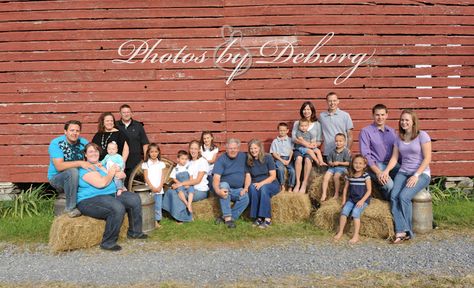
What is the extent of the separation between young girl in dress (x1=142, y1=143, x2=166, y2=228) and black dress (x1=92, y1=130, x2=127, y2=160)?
1.62 feet

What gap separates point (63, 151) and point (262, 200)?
118 inches

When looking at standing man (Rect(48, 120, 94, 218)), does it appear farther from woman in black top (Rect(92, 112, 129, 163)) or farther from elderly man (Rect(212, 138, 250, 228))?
elderly man (Rect(212, 138, 250, 228))

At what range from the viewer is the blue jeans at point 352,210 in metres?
6.11

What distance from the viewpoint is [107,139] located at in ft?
23.5

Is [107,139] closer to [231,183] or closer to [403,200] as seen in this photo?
[231,183]

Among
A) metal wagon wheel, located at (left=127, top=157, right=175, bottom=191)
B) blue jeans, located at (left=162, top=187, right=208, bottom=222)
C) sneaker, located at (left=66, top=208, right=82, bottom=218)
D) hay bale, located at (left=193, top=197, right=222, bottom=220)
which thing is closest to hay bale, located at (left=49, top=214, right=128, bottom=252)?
sneaker, located at (left=66, top=208, right=82, bottom=218)

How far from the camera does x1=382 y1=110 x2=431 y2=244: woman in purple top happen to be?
6129mm

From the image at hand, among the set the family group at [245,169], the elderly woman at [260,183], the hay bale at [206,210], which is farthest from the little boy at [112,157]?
the elderly woman at [260,183]

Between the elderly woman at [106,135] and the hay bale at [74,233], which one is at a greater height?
the elderly woman at [106,135]

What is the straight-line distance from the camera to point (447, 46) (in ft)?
27.6

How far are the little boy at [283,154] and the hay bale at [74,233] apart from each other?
2968mm

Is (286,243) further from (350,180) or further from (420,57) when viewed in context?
(420,57)

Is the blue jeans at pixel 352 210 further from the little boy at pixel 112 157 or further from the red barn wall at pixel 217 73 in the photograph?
the little boy at pixel 112 157

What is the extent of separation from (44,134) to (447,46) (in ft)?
25.6
